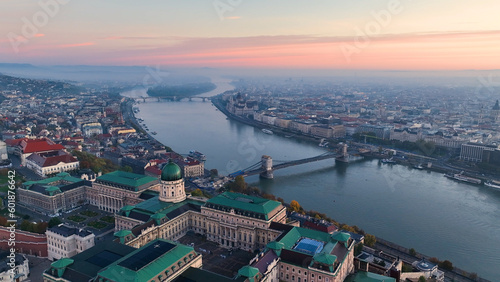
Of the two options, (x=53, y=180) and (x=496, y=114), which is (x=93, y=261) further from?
(x=496, y=114)

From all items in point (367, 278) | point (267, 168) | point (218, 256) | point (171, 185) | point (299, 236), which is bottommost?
point (218, 256)

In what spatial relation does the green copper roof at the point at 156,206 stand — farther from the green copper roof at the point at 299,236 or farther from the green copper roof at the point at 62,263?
the green copper roof at the point at 299,236

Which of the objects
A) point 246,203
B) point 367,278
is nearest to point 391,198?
point 246,203

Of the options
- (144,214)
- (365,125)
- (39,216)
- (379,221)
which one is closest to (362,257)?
(379,221)

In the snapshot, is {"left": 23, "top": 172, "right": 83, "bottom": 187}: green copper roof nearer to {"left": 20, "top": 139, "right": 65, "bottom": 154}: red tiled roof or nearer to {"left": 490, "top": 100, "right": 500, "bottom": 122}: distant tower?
{"left": 20, "top": 139, "right": 65, "bottom": 154}: red tiled roof

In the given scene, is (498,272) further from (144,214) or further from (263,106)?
(263,106)

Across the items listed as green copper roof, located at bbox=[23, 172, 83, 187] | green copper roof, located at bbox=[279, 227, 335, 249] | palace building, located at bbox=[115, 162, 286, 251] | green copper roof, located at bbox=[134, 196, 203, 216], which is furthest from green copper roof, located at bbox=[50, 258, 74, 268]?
green copper roof, located at bbox=[23, 172, 83, 187]
